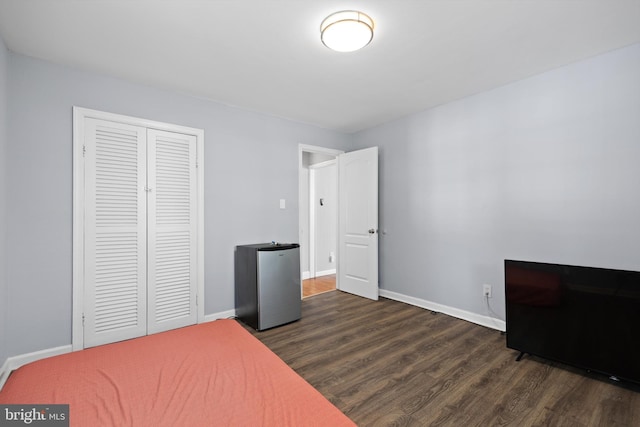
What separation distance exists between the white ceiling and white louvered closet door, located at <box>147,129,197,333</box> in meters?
0.65

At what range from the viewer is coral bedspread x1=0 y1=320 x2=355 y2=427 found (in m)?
1.07

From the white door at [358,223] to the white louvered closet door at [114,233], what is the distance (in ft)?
8.66

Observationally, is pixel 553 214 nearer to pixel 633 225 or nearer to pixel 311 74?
pixel 633 225

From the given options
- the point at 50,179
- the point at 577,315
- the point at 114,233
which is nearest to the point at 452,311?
the point at 577,315

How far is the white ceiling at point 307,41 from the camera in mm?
1808

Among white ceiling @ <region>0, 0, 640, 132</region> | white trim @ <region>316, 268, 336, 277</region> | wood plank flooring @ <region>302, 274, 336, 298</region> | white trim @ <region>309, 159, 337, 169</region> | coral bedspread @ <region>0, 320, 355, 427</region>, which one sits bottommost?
wood plank flooring @ <region>302, 274, 336, 298</region>

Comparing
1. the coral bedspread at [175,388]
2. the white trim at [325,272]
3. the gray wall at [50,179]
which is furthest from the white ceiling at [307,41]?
the white trim at [325,272]

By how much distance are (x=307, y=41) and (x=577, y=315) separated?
2827mm

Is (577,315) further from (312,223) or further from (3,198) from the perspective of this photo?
(3,198)

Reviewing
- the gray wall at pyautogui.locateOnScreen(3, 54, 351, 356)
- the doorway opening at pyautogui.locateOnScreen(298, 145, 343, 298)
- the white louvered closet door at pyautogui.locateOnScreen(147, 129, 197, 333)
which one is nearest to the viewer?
the gray wall at pyautogui.locateOnScreen(3, 54, 351, 356)

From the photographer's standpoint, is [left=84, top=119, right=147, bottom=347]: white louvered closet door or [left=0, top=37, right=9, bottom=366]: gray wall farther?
[left=84, top=119, right=147, bottom=347]: white louvered closet door

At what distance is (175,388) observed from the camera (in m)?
1.22

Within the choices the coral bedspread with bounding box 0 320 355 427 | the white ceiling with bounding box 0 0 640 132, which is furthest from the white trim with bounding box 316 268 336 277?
the coral bedspread with bounding box 0 320 355 427

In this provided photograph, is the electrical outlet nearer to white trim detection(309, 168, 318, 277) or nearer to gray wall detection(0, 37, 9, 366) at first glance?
white trim detection(309, 168, 318, 277)
